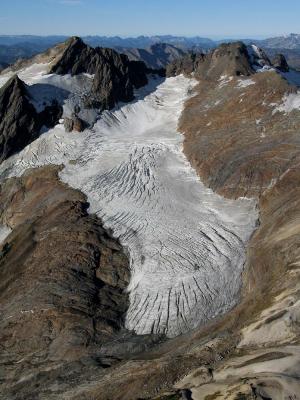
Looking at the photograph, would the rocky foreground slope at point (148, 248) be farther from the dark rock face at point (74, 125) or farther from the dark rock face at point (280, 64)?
the dark rock face at point (280, 64)

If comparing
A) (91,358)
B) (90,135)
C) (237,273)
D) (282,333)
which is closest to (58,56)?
(90,135)

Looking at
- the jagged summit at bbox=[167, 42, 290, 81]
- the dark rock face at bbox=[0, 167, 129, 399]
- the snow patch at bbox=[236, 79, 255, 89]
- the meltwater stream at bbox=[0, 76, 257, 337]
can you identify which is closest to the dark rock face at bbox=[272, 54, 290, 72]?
the jagged summit at bbox=[167, 42, 290, 81]

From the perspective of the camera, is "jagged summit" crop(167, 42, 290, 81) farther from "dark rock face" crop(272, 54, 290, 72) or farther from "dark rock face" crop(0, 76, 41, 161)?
"dark rock face" crop(0, 76, 41, 161)

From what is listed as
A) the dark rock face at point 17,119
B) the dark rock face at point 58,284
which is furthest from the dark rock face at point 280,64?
the dark rock face at point 58,284

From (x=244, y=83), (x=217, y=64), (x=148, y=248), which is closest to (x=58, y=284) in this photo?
(x=148, y=248)

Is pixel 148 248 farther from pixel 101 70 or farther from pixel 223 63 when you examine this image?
pixel 223 63

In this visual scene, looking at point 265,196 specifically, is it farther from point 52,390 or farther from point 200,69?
point 200,69
